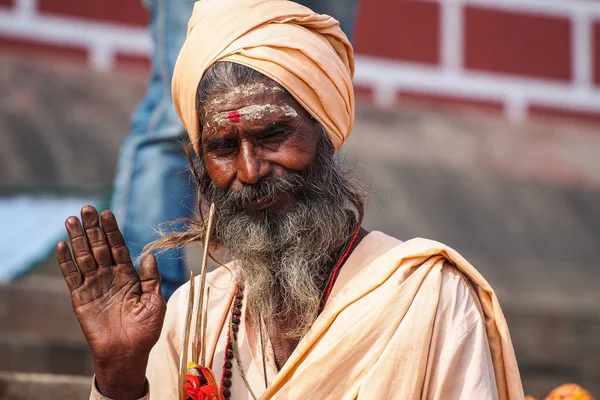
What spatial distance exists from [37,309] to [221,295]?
2260mm

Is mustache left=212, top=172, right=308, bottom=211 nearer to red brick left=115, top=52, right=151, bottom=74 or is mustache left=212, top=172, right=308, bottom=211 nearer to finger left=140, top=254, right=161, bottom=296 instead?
finger left=140, top=254, right=161, bottom=296

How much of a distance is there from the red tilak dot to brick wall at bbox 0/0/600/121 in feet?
12.6

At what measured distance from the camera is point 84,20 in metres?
6.42

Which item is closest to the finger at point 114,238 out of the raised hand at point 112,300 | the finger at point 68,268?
the raised hand at point 112,300

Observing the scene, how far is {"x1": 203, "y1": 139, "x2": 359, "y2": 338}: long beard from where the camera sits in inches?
127

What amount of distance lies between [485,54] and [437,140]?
70 cm

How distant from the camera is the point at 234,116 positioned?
3.23 meters

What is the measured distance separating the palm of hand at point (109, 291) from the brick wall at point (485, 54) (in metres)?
4.19

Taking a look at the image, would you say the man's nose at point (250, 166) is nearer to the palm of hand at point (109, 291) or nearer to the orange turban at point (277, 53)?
the orange turban at point (277, 53)

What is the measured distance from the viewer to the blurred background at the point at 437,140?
6.09m

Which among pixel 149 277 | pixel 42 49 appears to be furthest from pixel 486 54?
pixel 149 277

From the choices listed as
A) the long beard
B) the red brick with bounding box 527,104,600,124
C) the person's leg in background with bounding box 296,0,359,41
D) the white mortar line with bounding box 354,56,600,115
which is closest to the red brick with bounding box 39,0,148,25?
the white mortar line with bounding box 354,56,600,115

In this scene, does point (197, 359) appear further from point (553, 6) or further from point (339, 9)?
point (553, 6)

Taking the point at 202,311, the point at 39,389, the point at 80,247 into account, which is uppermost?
the point at 80,247
